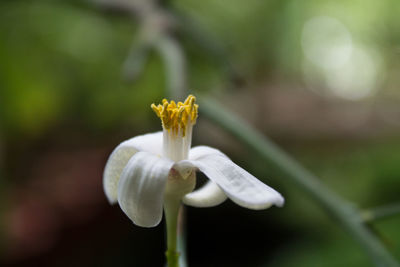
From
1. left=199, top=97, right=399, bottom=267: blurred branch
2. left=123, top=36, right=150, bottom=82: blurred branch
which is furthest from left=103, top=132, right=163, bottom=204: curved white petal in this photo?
left=123, top=36, right=150, bottom=82: blurred branch

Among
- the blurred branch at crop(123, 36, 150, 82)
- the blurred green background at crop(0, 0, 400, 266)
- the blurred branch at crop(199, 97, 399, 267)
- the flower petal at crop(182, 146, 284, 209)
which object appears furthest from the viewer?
the blurred green background at crop(0, 0, 400, 266)

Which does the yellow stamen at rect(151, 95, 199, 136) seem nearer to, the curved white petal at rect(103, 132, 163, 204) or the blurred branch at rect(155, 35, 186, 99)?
the curved white petal at rect(103, 132, 163, 204)

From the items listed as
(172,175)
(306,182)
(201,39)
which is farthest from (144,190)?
(201,39)

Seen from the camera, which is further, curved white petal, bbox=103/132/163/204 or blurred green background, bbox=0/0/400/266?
blurred green background, bbox=0/0/400/266

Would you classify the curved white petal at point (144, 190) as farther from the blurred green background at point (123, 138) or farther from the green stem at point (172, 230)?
the blurred green background at point (123, 138)

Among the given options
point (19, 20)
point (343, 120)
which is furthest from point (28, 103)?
point (343, 120)
